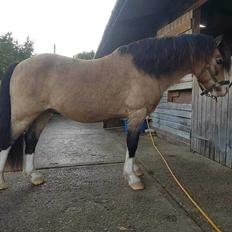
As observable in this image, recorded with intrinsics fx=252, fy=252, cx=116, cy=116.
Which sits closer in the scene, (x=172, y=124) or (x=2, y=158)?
(x=2, y=158)

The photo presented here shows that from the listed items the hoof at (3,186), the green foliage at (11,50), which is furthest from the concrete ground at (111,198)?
the green foliage at (11,50)

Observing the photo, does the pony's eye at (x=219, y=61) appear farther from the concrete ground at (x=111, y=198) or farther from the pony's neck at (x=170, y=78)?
the concrete ground at (x=111, y=198)

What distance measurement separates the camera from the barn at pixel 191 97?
11.6 feet

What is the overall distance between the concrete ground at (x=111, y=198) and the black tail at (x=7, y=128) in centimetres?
29

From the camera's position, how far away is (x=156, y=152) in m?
4.25

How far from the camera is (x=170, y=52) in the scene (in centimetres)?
260

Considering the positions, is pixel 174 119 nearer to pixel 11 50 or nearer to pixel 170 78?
pixel 170 78

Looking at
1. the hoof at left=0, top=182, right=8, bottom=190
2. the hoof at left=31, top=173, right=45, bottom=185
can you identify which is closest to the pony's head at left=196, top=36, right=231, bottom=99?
the hoof at left=31, top=173, right=45, bottom=185

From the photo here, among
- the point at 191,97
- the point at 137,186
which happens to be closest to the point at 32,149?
the point at 137,186

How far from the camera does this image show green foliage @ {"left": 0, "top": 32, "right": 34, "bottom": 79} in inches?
501

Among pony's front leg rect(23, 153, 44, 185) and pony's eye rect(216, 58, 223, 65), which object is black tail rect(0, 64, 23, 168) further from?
pony's eye rect(216, 58, 223, 65)

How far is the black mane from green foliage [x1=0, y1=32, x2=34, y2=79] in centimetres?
1116

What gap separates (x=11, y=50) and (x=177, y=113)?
1157 centimetres

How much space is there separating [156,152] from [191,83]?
1.37 metres
